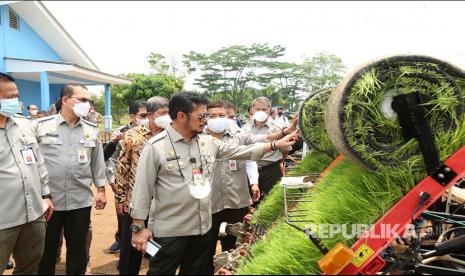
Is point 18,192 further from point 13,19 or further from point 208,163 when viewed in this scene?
point 13,19

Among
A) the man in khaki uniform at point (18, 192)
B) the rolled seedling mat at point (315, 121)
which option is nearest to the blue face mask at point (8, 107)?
the man in khaki uniform at point (18, 192)

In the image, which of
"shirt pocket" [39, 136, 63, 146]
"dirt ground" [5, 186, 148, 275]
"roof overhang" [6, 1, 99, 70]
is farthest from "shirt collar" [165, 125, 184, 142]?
"roof overhang" [6, 1, 99, 70]

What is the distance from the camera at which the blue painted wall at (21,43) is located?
1644cm

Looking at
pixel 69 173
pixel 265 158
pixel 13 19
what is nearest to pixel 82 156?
pixel 69 173

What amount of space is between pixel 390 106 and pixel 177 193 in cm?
170

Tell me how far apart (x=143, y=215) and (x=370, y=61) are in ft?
6.15

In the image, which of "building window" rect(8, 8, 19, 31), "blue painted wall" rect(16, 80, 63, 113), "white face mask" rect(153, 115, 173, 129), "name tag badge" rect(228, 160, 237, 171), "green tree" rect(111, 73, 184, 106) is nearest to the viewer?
"white face mask" rect(153, 115, 173, 129)

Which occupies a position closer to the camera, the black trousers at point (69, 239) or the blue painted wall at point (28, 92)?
the black trousers at point (69, 239)

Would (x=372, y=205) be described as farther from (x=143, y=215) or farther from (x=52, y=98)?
(x=52, y=98)

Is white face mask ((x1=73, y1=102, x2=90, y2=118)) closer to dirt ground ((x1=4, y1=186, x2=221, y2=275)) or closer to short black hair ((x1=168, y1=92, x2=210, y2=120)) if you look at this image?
short black hair ((x1=168, y1=92, x2=210, y2=120))

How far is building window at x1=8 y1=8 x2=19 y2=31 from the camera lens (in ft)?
56.5

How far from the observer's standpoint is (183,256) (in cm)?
287

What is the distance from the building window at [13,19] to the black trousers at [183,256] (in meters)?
18.3

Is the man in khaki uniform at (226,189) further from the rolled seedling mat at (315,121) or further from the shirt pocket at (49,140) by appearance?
the shirt pocket at (49,140)
